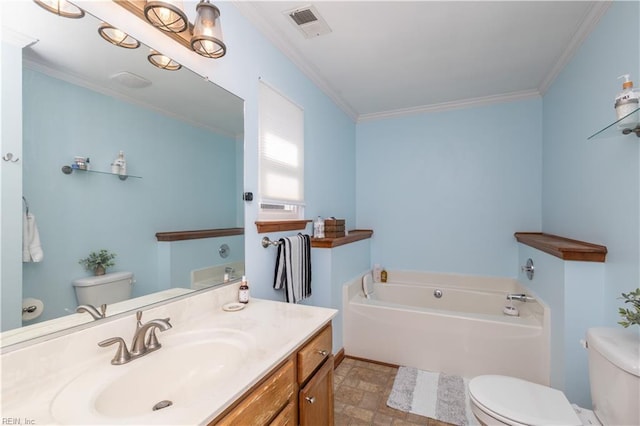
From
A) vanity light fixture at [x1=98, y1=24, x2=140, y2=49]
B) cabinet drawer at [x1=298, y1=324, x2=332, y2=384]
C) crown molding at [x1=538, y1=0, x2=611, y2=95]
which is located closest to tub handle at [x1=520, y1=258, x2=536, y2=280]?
crown molding at [x1=538, y1=0, x2=611, y2=95]

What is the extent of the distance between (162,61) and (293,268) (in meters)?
1.31

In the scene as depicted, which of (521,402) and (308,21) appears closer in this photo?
(521,402)

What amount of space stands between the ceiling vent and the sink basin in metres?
1.76

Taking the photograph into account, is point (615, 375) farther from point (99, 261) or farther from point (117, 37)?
point (117, 37)

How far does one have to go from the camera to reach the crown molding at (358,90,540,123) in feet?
9.23

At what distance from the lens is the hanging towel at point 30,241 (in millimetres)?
813

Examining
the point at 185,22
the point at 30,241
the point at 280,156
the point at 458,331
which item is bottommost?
the point at 458,331

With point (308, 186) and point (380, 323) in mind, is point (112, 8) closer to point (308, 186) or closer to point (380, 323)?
point (308, 186)

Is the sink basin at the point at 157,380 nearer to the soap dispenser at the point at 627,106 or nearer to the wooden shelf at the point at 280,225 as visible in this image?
the wooden shelf at the point at 280,225

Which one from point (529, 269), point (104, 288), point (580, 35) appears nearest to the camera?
point (104, 288)

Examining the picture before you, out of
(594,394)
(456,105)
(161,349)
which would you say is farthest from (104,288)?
(456,105)

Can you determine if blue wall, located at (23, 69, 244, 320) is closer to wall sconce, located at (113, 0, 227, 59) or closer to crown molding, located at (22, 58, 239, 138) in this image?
crown molding, located at (22, 58, 239, 138)

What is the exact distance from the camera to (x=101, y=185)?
0.99 metres

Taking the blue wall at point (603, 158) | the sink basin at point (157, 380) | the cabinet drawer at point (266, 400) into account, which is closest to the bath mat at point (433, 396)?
the blue wall at point (603, 158)
